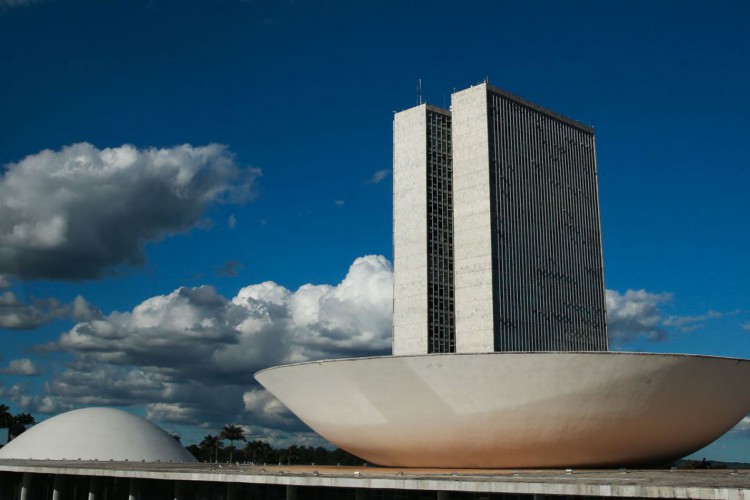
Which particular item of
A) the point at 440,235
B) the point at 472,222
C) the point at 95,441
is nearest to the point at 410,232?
the point at 440,235

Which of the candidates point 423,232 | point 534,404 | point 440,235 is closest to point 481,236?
point 440,235

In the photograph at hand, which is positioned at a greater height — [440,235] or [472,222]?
[472,222]

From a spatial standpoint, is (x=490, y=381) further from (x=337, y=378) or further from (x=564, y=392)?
(x=337, y=378)

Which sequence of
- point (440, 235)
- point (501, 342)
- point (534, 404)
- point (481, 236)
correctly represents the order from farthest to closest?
point (440, 235) → point (481, 236) → point (501, 342) → point (534, 404)

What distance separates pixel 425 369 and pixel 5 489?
3931cm

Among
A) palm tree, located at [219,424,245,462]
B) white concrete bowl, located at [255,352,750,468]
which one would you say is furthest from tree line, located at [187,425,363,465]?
white concrete bowl, located at [255,352,750,468]

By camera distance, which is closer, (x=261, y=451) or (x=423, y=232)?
(x=423, y=232)

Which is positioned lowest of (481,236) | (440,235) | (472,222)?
(481,236)

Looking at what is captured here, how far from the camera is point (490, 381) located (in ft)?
114

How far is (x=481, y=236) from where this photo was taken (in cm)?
9262

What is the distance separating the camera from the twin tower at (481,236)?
90938 mm

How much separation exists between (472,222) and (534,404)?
59.6 metres

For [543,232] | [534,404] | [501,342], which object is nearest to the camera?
[534,404]

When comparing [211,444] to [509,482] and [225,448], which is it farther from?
[509,482]
